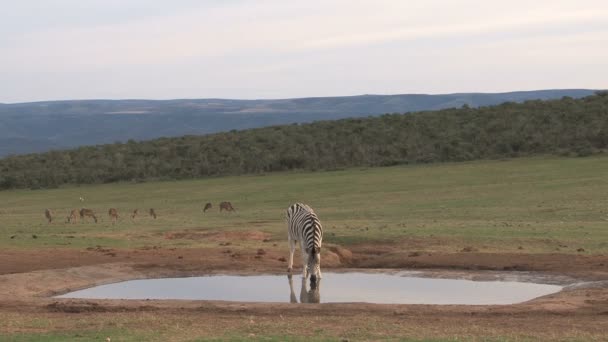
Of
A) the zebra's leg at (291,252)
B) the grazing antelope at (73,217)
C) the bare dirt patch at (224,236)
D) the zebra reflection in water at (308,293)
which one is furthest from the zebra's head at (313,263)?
the grazing antelope at (73,217)

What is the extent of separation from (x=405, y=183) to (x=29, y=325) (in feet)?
114

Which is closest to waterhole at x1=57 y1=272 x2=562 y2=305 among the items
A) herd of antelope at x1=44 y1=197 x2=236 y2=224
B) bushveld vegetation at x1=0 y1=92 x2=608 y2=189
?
herd of antelope at x1=44 y1=197 x2=236 y2=224

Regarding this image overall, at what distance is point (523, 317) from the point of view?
16016 millimetres

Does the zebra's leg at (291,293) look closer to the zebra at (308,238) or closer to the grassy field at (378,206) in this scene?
the zebra at (308,238)

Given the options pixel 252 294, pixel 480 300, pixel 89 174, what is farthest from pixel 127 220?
pixel 89 174

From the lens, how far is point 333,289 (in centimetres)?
2027

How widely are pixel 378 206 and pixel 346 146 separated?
30383 mm

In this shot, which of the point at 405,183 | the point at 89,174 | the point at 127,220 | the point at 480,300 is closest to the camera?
the point at 480,300

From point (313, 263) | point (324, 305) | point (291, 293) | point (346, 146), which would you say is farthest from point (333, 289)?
point (346, 146)

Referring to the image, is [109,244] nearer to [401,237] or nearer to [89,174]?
[401,237]

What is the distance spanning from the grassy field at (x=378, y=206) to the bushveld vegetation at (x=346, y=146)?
475 cm

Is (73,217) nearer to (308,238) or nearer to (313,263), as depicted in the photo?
(308,238)

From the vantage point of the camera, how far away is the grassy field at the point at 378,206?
92.5 feet

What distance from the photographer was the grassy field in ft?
92.5
